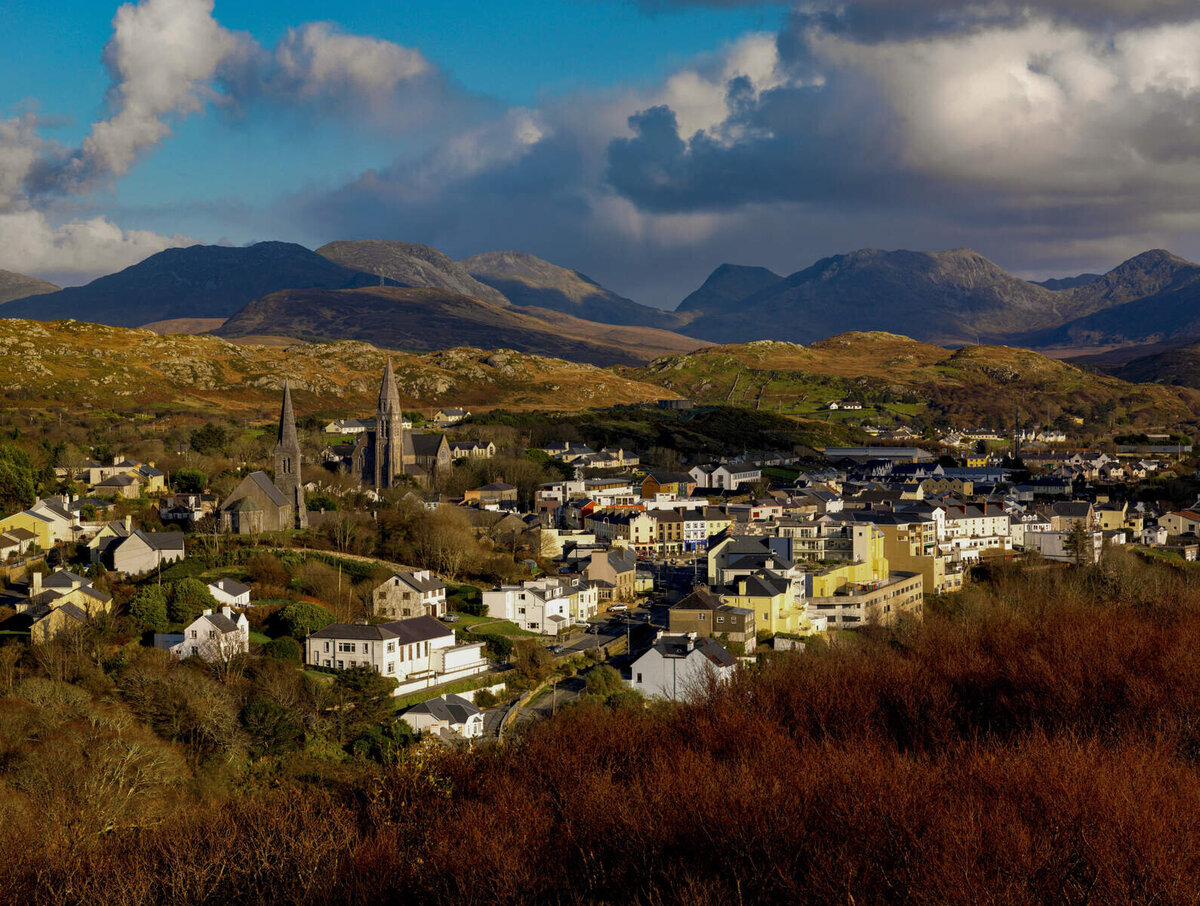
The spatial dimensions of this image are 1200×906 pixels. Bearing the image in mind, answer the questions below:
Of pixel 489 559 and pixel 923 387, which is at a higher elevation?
pixel 923 387

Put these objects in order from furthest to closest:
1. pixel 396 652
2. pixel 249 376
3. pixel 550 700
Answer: pixel 249 376
pixel 396 652
pixel 550 700

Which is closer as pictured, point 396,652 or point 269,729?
point 269,729

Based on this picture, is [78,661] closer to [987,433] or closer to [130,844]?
[130,844]

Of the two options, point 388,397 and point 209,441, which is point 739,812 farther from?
point 388,397

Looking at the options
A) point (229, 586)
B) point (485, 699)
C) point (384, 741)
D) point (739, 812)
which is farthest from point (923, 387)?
point (739, 812)

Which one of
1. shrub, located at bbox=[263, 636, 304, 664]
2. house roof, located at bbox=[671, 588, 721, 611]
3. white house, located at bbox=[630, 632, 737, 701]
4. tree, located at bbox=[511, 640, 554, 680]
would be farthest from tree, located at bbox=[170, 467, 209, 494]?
white house, located at bbox=[630, 632, 737, 701]

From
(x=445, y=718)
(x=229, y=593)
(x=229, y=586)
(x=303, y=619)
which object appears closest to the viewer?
(x=445, y=718)

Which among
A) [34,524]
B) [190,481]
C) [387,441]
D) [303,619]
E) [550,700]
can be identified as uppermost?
[387,441]
